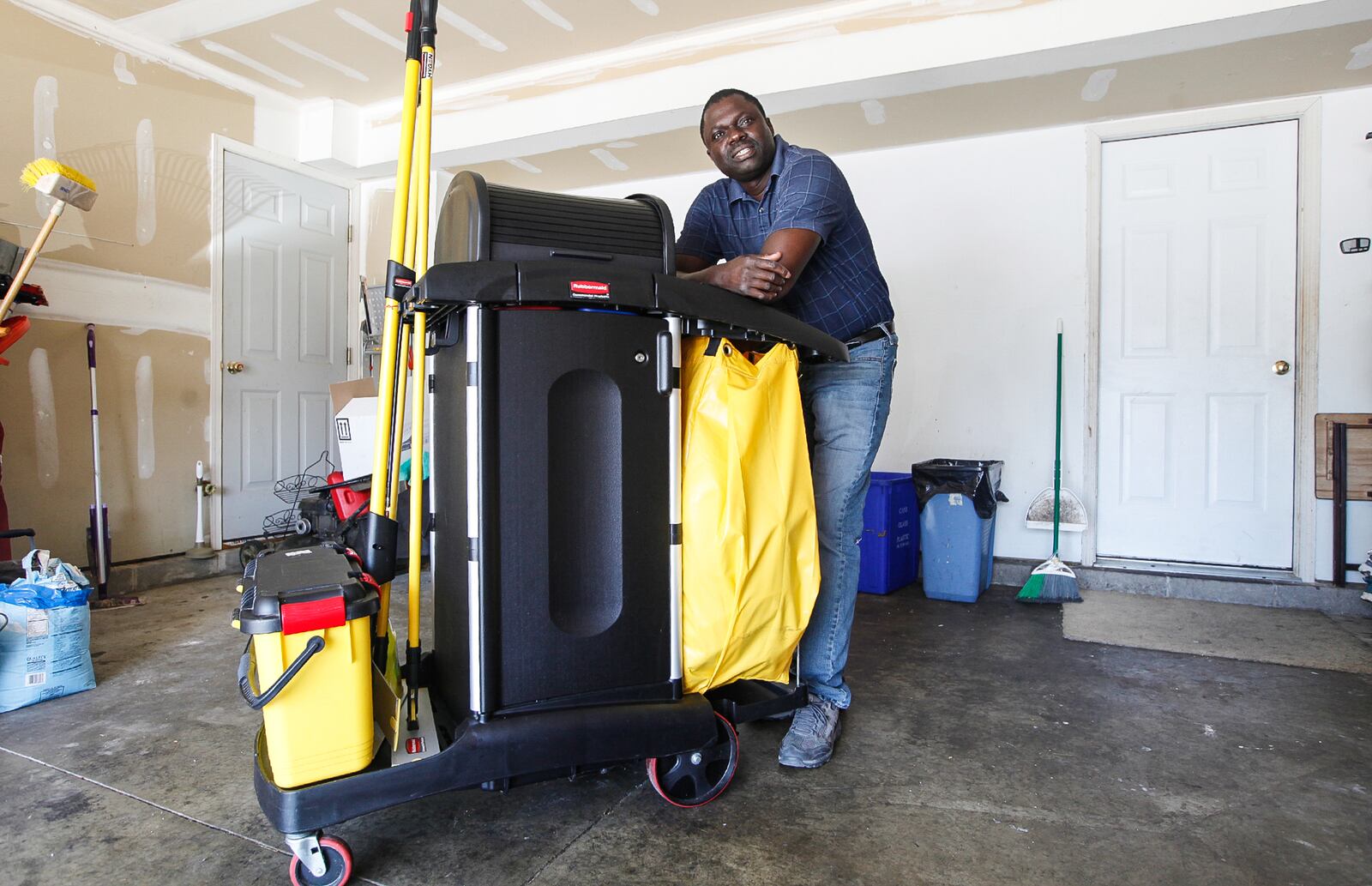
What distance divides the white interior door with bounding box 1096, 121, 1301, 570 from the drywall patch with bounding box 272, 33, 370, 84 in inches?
145

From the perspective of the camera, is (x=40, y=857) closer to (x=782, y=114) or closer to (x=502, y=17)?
(x=502, y=17)

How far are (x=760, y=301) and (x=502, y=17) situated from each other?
8.51ft

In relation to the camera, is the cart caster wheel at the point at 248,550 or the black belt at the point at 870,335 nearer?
the black belt at the point at 870,335

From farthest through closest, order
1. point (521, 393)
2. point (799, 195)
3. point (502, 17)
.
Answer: point (502, 17)
point (799, 195)
point (521, 393)

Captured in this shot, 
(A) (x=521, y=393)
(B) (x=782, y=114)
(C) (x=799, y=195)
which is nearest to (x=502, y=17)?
(B) (x=782, y=114)

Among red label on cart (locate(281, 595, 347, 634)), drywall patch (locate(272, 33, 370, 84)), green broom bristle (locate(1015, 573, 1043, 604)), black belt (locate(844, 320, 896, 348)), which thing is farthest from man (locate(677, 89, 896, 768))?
drywall patch (locate(272, 33, 370, 84))

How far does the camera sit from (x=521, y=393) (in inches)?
48.6

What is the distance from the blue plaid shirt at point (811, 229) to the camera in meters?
1.55

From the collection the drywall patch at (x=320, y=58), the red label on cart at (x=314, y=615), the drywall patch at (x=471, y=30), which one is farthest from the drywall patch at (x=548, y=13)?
the red label on cart at (x=314, y=615)

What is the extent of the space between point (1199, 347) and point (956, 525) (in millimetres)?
1383

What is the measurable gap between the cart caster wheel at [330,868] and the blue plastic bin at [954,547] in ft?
8.83

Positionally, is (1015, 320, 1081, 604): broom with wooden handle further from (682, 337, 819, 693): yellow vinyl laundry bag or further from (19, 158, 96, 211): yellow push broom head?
(19, 158, 96, 211): yellow push broom head

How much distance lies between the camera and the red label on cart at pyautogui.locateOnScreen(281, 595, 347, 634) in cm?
108

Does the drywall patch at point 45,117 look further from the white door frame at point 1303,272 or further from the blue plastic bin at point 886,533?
the white door frame at point 1303,272
